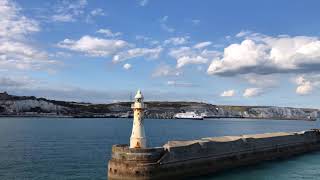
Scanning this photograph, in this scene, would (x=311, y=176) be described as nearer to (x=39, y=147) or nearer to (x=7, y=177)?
(x=7, y=177)

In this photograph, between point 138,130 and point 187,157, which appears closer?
point 138,130

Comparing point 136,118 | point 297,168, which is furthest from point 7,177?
point 297,168

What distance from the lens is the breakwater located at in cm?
2650

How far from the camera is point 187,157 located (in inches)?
1156

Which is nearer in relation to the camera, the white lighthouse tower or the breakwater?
the breakwater

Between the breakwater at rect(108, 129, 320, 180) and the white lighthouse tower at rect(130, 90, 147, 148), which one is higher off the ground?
the white lighthouse tower at rect(130, 90, 147, 148)

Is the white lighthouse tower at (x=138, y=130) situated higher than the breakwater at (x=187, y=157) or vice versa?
the white lighthouse tower at (x=138, y=130)

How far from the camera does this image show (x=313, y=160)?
4253 cm

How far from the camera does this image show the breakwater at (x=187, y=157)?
86.9ft

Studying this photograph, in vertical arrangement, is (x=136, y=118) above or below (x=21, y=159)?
above

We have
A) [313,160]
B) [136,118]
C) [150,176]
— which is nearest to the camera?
[150,176]

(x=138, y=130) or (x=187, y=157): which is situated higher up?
(x=138, y=130)

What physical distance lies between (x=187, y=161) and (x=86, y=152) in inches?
695

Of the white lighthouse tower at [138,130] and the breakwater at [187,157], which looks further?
the white lighthouse tower at [138,130]
